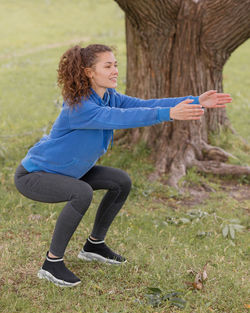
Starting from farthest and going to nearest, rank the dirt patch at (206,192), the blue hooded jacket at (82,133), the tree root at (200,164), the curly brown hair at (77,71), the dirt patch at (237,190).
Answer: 1. the tree root at (200,164)
2. the dirt patch at (237,190)
3. the dirt patch at (206,192)
4. the curly brown hair at (77,71)
5. the blue hooded jacket at (82,133)

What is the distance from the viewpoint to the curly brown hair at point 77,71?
3.35m

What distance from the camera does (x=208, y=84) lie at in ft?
20.0

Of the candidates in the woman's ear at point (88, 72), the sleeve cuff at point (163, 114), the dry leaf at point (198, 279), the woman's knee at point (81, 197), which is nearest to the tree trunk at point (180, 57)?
the dry leaf at point (198, 279)

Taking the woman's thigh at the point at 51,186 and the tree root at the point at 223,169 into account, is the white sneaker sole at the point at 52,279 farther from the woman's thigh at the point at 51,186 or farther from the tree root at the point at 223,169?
the tree root at the point at 223,169

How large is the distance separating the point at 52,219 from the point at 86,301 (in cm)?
150

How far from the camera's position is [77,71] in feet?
11.2

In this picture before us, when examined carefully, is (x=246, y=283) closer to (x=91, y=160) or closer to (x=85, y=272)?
(x=85, y=272)

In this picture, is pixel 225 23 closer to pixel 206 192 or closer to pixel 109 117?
pixel 206 192

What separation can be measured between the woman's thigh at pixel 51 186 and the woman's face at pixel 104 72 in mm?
727

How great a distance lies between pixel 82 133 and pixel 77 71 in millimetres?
443

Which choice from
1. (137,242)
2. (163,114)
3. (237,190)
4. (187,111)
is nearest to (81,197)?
(163,114)

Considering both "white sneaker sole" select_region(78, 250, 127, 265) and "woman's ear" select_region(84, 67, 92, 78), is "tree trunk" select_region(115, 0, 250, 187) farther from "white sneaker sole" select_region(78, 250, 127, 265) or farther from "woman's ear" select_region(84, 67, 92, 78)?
"woman's ear" select_region(84, 67, 92, 78)

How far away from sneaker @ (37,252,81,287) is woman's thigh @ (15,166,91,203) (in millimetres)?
466

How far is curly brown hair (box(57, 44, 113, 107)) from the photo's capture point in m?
3.35
